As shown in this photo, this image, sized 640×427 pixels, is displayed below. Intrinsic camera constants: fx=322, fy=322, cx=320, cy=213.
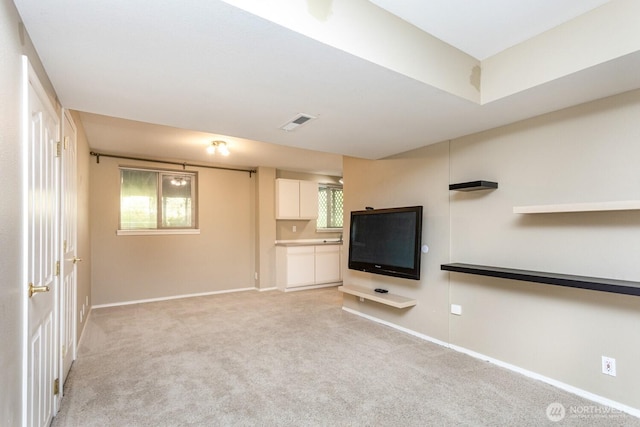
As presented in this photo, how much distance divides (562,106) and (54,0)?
3.12 metres

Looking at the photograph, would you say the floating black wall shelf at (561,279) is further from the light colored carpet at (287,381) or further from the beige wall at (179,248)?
the beige wall at (179,248)

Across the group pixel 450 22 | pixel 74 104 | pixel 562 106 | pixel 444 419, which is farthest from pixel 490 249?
pixel 74 104

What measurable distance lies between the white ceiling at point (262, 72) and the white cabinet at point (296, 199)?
3.07 metres

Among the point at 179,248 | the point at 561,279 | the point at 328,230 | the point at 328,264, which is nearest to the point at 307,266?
the point at 328,264

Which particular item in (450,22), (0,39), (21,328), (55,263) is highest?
(450,22)

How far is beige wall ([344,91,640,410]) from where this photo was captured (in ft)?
7.20

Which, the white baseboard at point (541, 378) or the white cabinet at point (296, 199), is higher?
the white cabinet at point (296, 199)

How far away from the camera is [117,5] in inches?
52.1

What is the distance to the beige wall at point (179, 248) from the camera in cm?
490

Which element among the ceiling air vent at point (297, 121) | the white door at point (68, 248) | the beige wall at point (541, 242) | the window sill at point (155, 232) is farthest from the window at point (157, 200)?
the beige wall at point (541, 242)

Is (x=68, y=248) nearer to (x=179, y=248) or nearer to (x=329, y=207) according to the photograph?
(x=179, y=248)

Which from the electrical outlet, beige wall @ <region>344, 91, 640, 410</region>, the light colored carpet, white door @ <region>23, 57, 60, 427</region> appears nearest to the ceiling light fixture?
white door @ <region>23, 57, 60, 427</region>

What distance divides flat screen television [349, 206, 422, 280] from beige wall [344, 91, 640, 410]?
221mm

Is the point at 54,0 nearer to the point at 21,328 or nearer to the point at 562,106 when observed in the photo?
the point at 21,328
